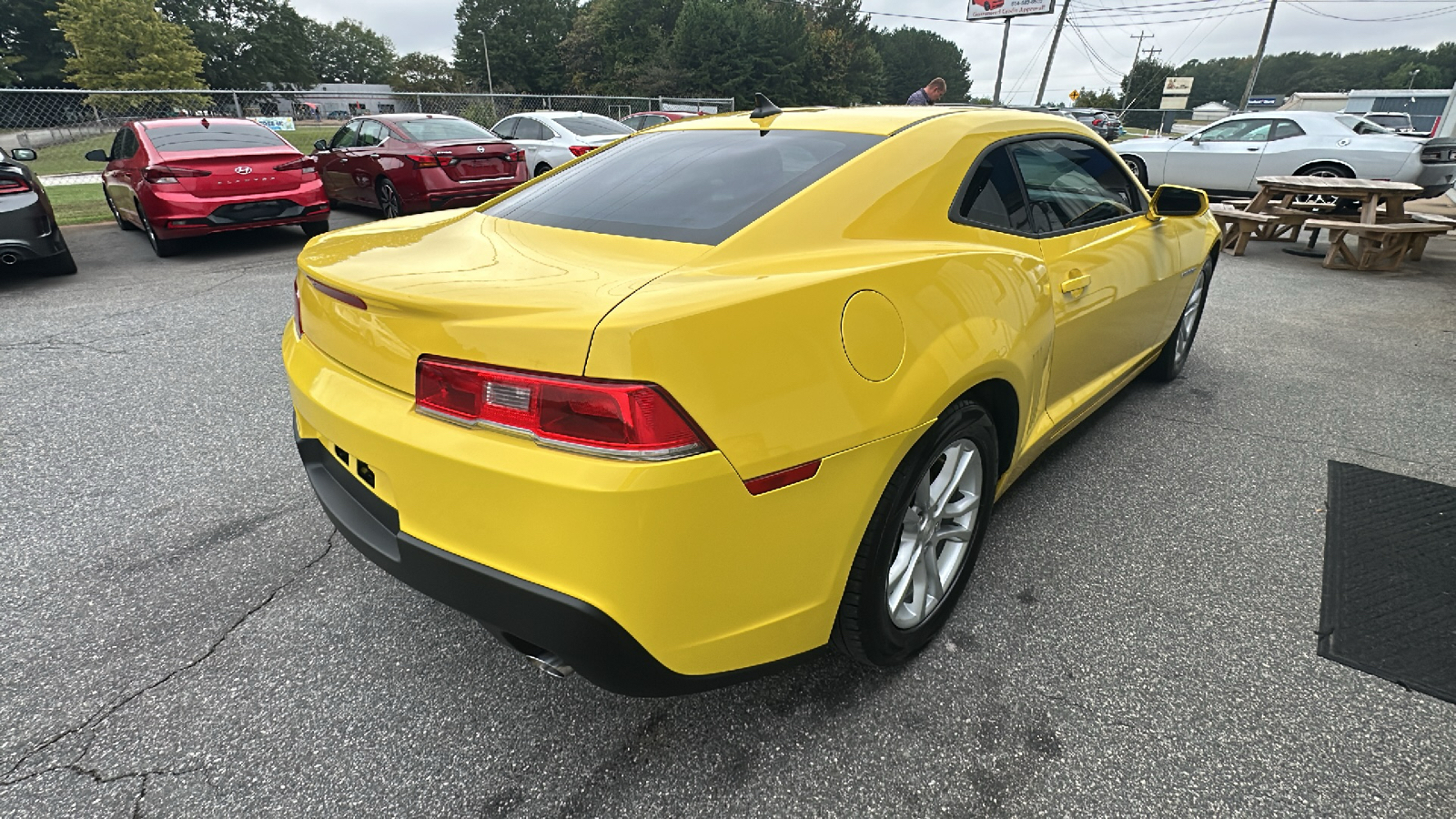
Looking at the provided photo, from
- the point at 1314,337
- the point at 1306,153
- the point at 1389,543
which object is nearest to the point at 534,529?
the point at 1389,543

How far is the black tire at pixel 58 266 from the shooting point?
631cm

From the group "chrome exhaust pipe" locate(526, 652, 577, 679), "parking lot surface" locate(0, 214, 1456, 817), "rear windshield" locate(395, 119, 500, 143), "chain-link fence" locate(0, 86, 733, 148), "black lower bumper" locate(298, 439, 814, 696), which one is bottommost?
"parking lot surface" locate(0, 214, 1456, 817)

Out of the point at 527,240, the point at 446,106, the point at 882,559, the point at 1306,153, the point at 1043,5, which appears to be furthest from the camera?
the point at 1043,5

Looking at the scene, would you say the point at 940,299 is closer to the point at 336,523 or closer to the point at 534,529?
the point at 534,529

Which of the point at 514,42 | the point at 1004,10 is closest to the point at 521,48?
the point at 514,42

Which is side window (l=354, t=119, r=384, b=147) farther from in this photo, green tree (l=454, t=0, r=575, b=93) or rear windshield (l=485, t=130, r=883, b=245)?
green tree (l=454, t=0, r=575, b=93)

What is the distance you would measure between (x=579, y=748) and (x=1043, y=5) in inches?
1848

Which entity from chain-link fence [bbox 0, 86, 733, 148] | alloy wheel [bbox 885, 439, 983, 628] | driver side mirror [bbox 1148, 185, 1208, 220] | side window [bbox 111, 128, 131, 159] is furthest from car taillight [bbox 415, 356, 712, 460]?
chain-link fence [bbox 0, 86, 733, 148]

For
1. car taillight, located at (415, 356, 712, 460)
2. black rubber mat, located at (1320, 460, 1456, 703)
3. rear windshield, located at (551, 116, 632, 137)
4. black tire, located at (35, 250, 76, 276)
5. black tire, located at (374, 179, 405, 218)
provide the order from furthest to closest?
rear windshield, located at (551, 116, 632, 137)
black tire, located at (374, 179, 405, 218)
black tire, located at (35, 250, 76, 276)
black rubber mat, located at (1320, 460, 1456, 703)
car taillight, located at (415, 356, 712, 460)

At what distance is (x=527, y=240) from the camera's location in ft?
6.29

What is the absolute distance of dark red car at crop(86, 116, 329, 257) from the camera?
22.2 feet

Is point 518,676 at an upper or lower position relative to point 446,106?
lower

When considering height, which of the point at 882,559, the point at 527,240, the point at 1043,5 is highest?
the point at 1043,5

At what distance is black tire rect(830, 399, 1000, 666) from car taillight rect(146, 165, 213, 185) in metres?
7.76
